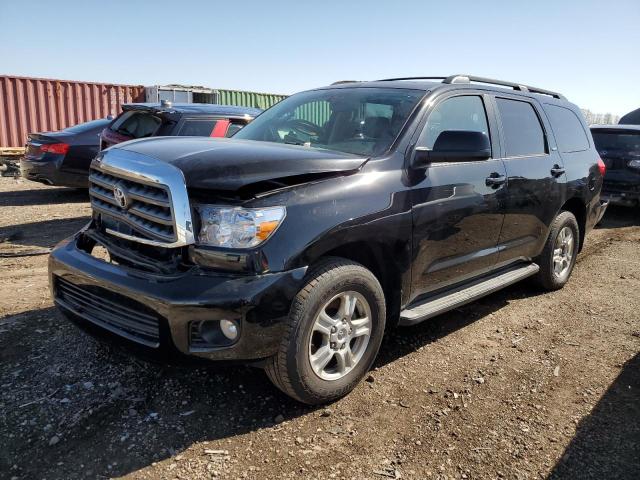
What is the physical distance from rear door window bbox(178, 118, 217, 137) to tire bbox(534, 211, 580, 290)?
14.2ft

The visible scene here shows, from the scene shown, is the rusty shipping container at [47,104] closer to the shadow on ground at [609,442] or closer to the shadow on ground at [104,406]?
the shadow on ground at [104,406]

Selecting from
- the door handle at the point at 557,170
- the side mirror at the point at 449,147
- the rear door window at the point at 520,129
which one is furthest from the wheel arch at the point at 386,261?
the door handle at the point at 557,170

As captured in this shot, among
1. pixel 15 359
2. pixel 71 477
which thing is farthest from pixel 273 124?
pixel 71 477

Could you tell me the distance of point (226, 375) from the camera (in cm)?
324

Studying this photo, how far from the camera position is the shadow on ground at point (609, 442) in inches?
98.7

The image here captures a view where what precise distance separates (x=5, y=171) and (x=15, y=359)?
1097cm

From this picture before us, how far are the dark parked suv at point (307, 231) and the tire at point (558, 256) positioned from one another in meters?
0.86

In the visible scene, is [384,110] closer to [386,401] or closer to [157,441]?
[386,401]

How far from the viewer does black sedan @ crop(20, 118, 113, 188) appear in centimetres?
841

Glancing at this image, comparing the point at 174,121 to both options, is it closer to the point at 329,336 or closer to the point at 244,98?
the point at 329,336

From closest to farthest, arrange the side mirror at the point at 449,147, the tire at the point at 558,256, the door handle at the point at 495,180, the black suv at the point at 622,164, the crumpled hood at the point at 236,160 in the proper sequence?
the crumpled hood at the point at 236,160
the side mirror at the point at 449,147
the door handle at the point at 495,180
the tire at the point at 558,256
the black suv at the point at 622,164

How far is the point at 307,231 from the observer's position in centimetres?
265

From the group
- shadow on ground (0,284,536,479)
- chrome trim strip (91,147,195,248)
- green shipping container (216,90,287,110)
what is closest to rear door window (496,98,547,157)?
shadow on ground (0,284,536,479)

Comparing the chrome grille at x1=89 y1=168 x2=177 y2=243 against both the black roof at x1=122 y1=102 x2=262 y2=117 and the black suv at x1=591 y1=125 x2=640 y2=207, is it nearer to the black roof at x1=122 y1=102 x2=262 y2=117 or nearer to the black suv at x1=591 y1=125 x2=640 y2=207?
the black roof at x1=122 y1=102 x2=262 y2=117
